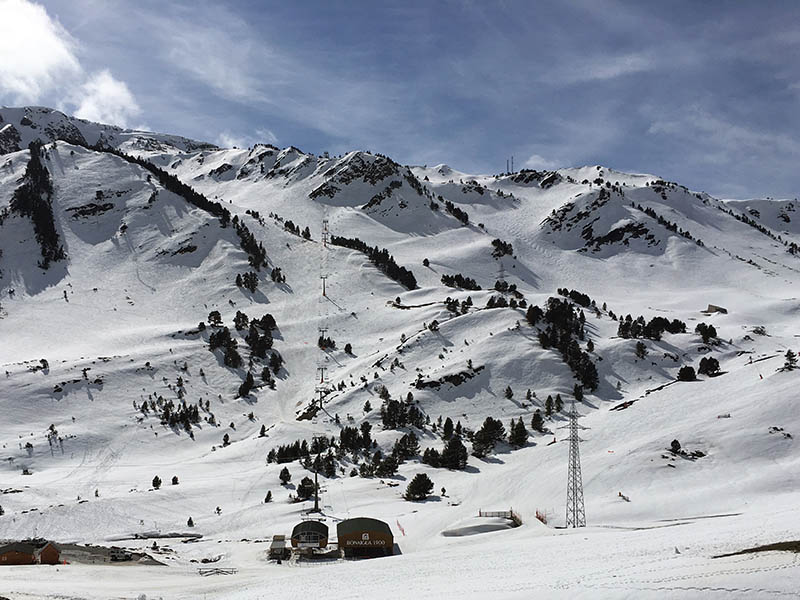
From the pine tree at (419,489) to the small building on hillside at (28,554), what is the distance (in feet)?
101

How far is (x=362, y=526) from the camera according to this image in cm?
4653

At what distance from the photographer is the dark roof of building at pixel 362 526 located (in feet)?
152

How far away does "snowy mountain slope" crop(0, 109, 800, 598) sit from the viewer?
46.3 metres

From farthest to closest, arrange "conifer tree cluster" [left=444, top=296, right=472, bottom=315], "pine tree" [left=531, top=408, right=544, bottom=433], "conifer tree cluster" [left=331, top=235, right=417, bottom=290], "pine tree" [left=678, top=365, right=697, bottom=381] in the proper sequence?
"conifer tree cluster" [left=331, top=235, right=417, bottom=290] < "conifer tree cluster" [left=444, top=296, right=472, bottom=315] < "pine tree" [left=678, top=365, right=697, bottom=381] < "pine tree" [left=531, top=408, right=544, bottom=433]

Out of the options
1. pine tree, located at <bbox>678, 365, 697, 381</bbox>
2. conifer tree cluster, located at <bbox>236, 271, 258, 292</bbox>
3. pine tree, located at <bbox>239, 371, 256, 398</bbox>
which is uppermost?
conifer tree cluster, located at <bbox>236, 271, 258, 292</bbox>

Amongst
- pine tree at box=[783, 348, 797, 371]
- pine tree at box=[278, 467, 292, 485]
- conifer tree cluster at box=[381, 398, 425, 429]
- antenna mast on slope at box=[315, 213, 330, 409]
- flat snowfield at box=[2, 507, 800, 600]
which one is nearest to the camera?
flat snowfield at box=[2, 507, 800, 600]

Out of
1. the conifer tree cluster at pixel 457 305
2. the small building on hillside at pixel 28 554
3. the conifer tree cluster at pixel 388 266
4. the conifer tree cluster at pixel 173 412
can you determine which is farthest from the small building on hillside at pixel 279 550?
the conifer tree cluster at pixel 388 266

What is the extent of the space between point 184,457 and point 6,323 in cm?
7192

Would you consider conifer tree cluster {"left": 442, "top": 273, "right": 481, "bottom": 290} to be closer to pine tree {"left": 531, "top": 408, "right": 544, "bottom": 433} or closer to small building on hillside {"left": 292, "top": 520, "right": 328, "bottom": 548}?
pine tree {"left": 531, "top": 408, "right": 544, "bottom": 433}

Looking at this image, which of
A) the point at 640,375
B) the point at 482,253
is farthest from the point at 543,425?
Answer: the point at 482,253

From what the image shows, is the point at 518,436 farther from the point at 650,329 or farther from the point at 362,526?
the point at 650,329

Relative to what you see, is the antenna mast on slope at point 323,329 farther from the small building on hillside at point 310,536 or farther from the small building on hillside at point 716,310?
the small building on hillside at point 716,310

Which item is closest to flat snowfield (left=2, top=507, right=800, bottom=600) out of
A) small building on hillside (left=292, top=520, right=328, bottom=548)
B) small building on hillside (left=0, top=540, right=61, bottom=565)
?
small building on hillside (left=292, top=520, right=328, bottom=548)

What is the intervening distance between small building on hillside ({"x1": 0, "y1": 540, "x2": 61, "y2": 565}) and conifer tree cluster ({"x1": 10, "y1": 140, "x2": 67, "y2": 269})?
122 meters
